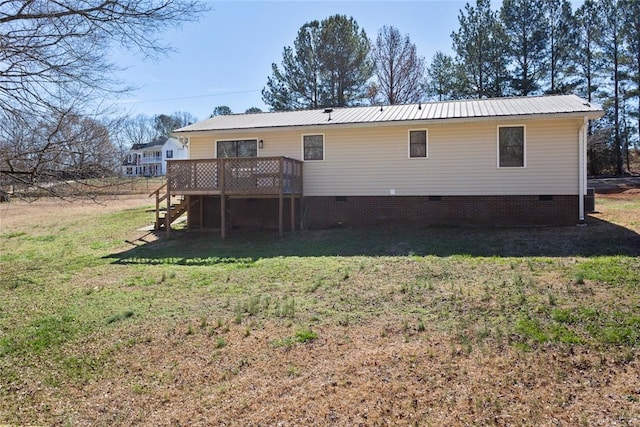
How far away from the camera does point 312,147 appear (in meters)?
14.1

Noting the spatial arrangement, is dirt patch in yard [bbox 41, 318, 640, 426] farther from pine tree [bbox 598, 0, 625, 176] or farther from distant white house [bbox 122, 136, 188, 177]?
distant white house [bbox 122, 136, 188, 177]

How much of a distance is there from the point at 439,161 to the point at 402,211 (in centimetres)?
180

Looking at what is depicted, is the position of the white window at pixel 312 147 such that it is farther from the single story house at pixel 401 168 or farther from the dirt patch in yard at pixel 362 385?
the dirt patch in yard at pixel 362 385

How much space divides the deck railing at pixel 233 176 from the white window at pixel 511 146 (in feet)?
19.5

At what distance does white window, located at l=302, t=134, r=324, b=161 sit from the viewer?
13989mm

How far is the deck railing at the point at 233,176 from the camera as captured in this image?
1247 cm

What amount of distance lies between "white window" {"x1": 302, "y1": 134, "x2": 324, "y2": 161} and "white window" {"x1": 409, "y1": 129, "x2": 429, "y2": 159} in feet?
8.94

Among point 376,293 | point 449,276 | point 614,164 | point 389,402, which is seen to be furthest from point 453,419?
point 614,164

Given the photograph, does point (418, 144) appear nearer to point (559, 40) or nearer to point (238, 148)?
point (238, 148)

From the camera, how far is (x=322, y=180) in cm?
1402

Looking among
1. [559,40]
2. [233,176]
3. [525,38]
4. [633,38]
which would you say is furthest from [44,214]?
[633,38]

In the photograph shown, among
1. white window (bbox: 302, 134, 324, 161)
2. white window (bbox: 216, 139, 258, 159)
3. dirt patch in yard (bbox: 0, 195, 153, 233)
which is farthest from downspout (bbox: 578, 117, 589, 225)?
dirt patch in yard (bbox: 0, 195, 153, 233)

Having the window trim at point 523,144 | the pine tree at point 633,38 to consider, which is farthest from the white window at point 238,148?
the pine tree at point 633,38

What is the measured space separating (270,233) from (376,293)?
7125 mm
